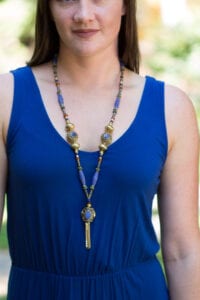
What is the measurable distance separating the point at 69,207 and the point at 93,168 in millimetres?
154

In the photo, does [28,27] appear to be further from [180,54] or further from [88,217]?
[88,217]

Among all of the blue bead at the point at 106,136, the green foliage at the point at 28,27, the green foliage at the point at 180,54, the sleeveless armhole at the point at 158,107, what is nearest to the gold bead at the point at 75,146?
the blue bead at the point at 106,136

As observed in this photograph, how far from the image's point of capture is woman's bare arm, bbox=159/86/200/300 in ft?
11.0

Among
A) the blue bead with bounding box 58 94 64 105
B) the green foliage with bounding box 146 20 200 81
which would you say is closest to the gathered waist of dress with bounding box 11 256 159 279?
the blue bead with bounding box 58 94 64 105

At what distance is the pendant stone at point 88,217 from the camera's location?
10.5ft

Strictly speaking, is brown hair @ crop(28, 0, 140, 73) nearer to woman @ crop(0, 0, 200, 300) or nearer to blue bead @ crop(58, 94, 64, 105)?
woman @ crop(0, 0, 200, 300)

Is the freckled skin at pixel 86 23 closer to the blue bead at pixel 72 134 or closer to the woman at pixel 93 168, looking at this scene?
the woman at pixel 93 168

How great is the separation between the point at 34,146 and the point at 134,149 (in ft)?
1.12

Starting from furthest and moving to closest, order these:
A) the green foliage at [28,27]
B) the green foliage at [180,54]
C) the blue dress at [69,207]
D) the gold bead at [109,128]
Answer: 1. the green foliage at [28,27]
2. the green foliage at [180,54]
3. the gold bead at [109,128]
4. the blue dress at [69,207]

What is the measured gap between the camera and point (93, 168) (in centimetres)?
324

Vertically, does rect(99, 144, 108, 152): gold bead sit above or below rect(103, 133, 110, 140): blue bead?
below

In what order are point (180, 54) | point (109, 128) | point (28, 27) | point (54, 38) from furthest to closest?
1. point (28, 27)
2. point (180, 54)
3. point (54, 38)
4. point (109, 128)

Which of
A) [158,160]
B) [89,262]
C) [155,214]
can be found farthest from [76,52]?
[155,214]

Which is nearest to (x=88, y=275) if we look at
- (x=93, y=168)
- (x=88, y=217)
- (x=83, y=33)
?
(x=88, y=217)
